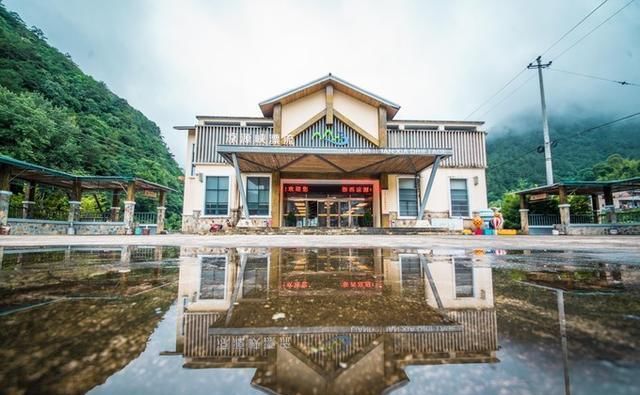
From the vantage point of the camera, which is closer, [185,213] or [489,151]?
[185,213]

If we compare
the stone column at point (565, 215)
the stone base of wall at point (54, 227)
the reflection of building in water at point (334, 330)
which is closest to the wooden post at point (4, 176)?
the stone base of wall at point (54, 227)

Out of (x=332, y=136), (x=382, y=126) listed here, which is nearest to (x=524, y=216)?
(x=382, y=126)

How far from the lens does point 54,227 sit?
1452cm

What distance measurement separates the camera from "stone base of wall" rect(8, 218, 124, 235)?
12.6m

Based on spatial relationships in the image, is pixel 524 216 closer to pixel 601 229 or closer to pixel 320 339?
pixel 601 229

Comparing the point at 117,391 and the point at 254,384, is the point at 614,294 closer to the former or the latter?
the point at 254,384

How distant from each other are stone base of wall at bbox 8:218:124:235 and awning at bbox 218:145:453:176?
8.16 m

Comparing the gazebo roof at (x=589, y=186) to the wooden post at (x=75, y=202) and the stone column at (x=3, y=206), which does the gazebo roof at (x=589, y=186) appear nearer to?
the wooden post at (x=75, y=202)

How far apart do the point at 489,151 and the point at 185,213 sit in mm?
65603

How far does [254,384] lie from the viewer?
1.78ft

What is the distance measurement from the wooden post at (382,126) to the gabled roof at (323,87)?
0.36 metres

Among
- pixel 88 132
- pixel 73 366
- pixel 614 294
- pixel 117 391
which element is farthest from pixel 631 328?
pixel 88 132

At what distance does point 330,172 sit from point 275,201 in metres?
3.96

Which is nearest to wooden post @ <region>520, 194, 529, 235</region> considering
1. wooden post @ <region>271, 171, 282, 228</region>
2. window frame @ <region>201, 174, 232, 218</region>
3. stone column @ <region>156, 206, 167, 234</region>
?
wooden post @ <region>271, 171, 282, 228</region>
